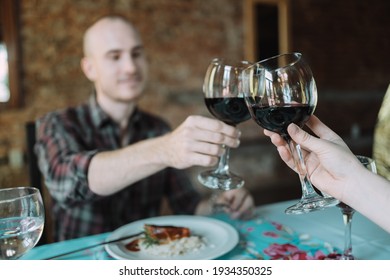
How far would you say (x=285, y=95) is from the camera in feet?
1.98

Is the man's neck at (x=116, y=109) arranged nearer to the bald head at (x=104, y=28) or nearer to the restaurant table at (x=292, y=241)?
the bald head at (x=104, y=28)

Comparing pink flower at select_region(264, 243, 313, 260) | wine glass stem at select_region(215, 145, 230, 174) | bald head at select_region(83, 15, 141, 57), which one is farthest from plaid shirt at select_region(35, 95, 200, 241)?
pink flower at select_region(264, 243, 313, 260)

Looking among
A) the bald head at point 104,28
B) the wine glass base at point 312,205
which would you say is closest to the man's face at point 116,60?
the bald head at point 104,28

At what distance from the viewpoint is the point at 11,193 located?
0.69m

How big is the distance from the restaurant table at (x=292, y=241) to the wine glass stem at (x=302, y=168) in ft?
0.59

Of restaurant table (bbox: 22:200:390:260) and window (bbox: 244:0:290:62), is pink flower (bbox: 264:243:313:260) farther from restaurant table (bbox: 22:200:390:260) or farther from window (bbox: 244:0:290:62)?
window (bbox: 244:0:290:62)

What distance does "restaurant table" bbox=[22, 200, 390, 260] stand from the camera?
80 centimetres

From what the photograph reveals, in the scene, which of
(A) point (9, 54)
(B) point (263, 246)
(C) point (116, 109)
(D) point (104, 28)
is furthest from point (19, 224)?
(A) point (9, 54)

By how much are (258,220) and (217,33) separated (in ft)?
8.72

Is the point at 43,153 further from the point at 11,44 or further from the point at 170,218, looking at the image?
the point at 11,44

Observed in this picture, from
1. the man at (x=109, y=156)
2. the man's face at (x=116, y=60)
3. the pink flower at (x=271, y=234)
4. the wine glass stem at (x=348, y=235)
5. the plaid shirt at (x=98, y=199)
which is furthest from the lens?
the man's face at (x=116, y=60)

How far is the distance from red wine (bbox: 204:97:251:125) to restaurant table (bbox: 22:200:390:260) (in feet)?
0.90

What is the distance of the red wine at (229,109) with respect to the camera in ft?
2.49
